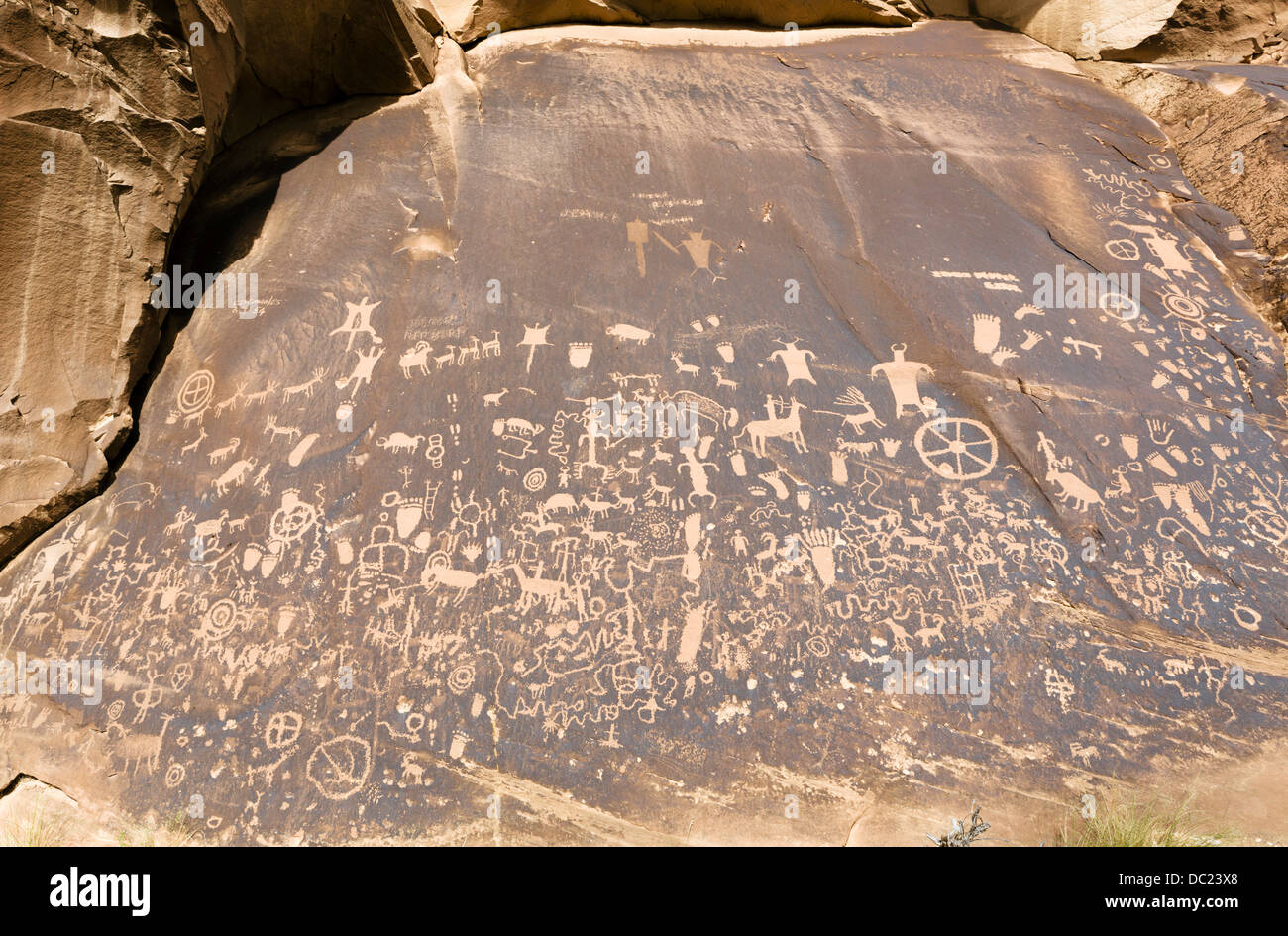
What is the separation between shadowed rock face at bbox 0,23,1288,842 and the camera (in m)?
2.40

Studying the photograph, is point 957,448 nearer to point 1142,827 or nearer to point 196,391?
point 1142,827

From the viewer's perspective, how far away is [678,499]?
9.39 feet

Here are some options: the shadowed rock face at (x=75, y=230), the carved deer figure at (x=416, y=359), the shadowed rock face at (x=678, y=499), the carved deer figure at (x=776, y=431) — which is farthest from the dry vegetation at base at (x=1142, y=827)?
the shadowed rock face at (x=75, y=230)

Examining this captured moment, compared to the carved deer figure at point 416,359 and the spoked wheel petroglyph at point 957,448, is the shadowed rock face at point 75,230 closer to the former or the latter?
the carved deer figure at point 416,359

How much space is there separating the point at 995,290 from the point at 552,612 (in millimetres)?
→ 2399

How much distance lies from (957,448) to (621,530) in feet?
4.34

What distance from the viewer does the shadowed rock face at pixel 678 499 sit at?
2.40 metres

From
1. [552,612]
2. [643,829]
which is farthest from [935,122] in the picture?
[643,829]

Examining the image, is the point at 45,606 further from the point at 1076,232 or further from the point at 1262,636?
the point at 1076,232

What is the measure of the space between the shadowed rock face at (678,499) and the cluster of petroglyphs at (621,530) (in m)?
0.01

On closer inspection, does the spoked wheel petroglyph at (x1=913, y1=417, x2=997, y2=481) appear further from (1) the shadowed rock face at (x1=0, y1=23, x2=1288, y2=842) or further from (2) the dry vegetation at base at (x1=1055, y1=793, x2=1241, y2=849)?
(2) the dry vegetation at base at (x1=1055, y1=793, x2=1241, y2=849)

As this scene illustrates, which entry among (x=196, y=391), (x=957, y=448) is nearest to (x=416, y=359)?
(x=196, y=391)

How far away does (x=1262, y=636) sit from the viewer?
2600 mm

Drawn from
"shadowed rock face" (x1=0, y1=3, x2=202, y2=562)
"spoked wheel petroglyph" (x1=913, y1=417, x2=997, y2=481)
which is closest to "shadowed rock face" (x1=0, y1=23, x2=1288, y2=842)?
"spoked wheel petroglyph" (x1=913, y1=417, x2=997, y2=481)
